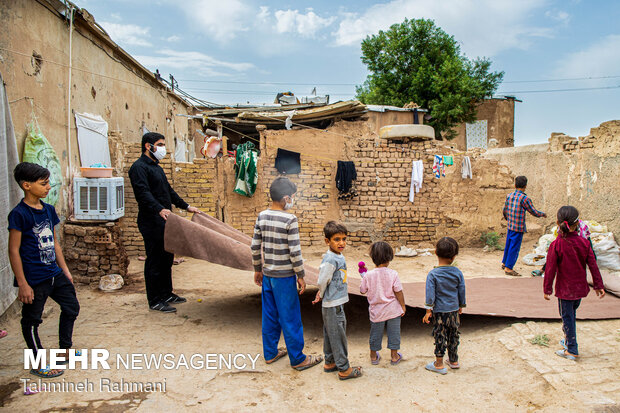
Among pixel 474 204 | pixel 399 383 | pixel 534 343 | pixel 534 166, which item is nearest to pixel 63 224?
pixel 399 383

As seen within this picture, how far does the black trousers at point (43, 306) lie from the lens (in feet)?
9.55

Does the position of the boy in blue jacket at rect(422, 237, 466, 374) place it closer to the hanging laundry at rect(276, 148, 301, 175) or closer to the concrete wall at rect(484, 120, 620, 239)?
the concrete wall at rect(484, 120, 620, 239)

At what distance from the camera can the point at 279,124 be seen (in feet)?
29.4

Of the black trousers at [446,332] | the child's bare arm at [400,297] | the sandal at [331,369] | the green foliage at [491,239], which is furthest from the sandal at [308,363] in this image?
the green foliage at [491,239]

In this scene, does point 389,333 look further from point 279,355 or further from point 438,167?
point 438,167

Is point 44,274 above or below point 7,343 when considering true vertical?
above

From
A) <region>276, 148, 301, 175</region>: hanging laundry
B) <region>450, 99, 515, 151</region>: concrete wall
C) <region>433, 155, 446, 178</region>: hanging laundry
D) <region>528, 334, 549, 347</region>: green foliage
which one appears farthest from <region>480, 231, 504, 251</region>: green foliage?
<region>450, 99, 515, 151</region>: concrete wall

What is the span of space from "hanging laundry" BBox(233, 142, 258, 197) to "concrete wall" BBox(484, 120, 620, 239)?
6203mm

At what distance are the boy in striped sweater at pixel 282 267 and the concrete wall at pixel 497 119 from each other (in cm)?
1862

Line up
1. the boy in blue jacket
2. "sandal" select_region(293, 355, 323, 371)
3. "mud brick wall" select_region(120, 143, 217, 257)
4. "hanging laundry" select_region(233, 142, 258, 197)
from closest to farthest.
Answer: the boy in blue jacket < "sandal" select_region(293, 355, 323, 371) < "mud brick wall" select_region(120, 143, 217, 257) < "hanging laundry" select_region(233, 142, 258, 197)

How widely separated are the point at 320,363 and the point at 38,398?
204cm

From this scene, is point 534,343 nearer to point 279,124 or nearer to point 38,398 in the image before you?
point 38,398

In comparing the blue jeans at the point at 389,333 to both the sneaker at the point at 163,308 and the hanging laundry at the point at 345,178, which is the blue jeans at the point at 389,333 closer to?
the sneaker at the point at 163,308

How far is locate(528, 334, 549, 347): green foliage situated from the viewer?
11.3 ft
